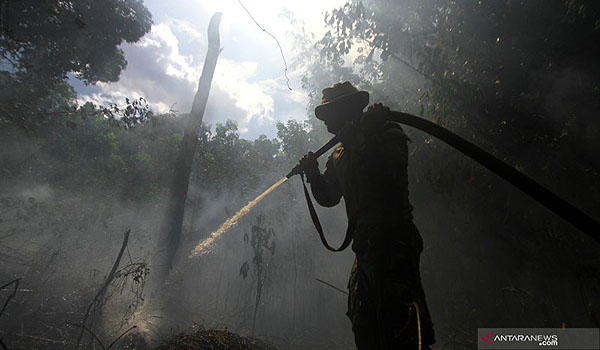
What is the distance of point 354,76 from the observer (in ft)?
30.8

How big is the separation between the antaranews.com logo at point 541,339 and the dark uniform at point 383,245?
8.48ft

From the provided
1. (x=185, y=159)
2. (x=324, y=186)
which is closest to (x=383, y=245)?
(x=324, y=186)

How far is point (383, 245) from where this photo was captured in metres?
1.67

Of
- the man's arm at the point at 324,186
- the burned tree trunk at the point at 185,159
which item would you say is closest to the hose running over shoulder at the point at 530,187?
the man's arm at the point at 324,186

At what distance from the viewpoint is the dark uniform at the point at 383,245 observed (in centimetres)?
152

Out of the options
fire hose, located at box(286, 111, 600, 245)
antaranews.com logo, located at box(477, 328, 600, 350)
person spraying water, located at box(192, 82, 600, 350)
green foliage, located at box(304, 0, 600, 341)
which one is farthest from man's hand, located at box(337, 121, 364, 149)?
antaranews.com logo, located at box(477, 328, 600, 350)

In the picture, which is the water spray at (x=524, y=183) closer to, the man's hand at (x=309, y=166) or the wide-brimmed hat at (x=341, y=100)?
the wide-brimmed hat at (x=341, y=100)

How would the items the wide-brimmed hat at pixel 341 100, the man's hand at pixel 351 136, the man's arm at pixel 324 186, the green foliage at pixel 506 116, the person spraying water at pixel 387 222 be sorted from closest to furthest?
the person spraying water at pixel 387 222 < the man's hand at pixel 351 136 < the wide-brimmed hat at pixel 341 100 < the man's arm at pixel 324 186 < the green foliage at pixel 506 116

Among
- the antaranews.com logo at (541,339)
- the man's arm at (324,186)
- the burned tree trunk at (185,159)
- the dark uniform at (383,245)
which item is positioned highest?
the burned tree trunk at (185,159)

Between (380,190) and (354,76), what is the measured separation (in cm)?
843

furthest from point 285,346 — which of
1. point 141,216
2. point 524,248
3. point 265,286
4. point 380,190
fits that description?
point 141,216

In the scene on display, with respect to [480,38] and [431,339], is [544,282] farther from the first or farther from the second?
[431,339]

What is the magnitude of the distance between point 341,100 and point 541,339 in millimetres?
4106

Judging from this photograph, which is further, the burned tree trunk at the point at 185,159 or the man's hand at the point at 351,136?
the burned tree trunk at the point at 185,159
